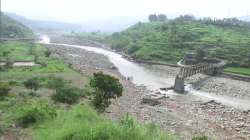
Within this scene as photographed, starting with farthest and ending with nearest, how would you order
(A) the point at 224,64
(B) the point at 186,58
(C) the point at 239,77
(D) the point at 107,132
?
(B) the point at 186,58 < (A) the point at 224,64 < (C) the point at 239,77 < (D) the point at 107,132

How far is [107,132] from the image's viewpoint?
21.6 m

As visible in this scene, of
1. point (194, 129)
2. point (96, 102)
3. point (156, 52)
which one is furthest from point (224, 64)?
point (96, 102)

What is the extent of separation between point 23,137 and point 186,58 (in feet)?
229

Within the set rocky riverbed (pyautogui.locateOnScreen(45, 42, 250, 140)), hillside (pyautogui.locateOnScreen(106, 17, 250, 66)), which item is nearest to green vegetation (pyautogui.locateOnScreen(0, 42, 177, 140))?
rocky riverbed (pyautogui.locateOnScreen(45, 42, 250, 140))

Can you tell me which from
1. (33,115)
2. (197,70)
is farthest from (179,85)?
(33,115)

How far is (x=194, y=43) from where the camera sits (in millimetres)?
108938

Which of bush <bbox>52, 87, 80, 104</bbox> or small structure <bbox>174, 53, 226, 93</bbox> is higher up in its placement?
bush <bbox>52, 87, 80, 104</bbox>

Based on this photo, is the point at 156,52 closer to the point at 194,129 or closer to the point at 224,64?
the point at 224,64

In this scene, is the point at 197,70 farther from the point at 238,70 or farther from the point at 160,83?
the point at 238,70

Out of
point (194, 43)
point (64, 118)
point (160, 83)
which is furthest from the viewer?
point (194, 43)

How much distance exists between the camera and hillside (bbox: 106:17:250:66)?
3702 inches

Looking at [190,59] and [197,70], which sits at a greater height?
[190,59]

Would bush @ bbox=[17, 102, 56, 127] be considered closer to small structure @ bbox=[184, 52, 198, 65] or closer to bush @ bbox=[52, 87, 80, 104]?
bush @ bbox=[52, 87, 80, 104]

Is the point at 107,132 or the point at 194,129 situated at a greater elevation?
the point at 107,132
